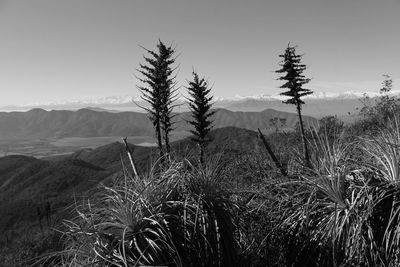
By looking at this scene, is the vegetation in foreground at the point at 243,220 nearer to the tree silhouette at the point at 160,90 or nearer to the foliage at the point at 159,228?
the foliage at the point at 159,228

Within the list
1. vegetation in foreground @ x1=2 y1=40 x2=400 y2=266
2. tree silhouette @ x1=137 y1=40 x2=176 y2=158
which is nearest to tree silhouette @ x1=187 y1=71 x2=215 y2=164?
tree silhouette @ x1=137 y1=40 x2=176 y2=158

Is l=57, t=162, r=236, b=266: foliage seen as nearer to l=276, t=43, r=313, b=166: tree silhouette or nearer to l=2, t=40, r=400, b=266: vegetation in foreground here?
l=2, t=40, r=400, b=266: vegetation in foreground

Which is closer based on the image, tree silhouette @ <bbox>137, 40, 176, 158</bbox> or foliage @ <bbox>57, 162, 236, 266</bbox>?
foliage @ <bbox>57, 162, 236, 266</bbox>

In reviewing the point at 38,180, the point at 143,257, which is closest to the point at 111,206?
the point at 143,257

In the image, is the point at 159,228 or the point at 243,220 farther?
the point at 243,220

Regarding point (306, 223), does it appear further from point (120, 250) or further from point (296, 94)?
point (296, 94)

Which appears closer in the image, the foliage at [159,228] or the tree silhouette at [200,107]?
the foliage at [159,228]

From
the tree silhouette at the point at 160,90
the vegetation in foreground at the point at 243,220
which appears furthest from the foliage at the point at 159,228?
the tree silhouette at the point at 160,90

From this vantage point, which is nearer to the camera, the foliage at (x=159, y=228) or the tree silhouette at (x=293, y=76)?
the foliage at (x=159, y=228)

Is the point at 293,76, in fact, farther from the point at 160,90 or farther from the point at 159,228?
the point at 159,228

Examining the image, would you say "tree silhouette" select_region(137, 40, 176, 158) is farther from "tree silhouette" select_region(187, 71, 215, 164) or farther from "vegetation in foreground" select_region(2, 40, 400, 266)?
"vegetation in foreground" select_region(2, 40, 400, 266)

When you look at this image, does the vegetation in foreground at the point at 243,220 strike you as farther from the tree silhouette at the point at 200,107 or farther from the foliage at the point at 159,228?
the tree silhouette at the point at 200,107

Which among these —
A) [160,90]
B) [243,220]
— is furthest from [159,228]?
[160,90]

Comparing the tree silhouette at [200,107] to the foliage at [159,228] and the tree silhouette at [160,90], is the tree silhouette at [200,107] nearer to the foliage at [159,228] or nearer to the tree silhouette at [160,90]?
the tree silhouette at [160,90]
